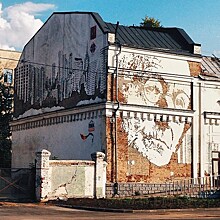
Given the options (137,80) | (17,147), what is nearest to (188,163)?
(137,80)

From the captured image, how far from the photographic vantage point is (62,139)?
3866 centimetres

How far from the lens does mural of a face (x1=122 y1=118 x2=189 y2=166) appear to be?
35.1m

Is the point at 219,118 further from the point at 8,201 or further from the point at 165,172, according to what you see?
the point at 8,201

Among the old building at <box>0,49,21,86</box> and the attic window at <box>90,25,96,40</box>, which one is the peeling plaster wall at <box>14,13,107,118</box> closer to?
the attic window at <box>90,25,96,40</box>

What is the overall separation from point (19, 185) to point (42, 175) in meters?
2.15

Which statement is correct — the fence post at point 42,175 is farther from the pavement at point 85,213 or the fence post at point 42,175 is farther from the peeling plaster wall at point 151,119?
the peeling plaster wall at point 151,119

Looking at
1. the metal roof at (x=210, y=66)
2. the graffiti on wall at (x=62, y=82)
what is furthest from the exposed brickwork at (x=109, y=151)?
the metal roof at (x=210, y=66)

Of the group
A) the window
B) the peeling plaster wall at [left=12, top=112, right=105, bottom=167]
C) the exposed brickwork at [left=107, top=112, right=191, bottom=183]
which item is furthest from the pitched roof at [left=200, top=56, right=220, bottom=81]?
the window

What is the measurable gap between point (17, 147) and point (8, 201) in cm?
1454

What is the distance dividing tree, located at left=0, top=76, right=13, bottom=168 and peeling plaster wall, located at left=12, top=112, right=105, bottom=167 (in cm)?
550

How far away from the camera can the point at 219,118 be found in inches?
1543

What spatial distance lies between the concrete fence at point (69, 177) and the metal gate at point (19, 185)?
1009 millimetres

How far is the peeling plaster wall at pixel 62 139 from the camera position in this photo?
116ft

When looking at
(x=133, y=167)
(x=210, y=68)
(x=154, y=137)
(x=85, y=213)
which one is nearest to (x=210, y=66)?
(x=210, y=68)
